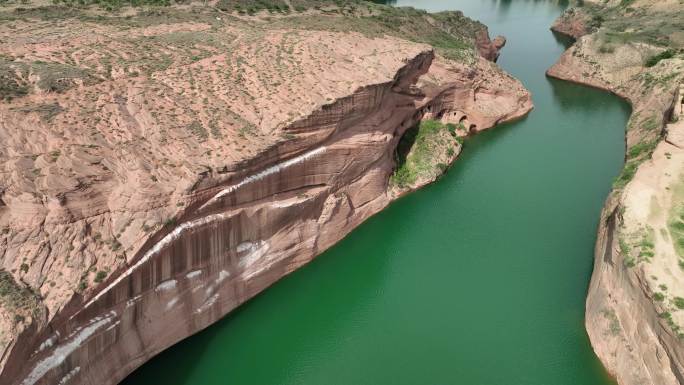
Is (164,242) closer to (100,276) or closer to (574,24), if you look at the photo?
(100,276)

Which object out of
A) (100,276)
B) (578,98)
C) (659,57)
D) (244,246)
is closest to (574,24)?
(659,57)

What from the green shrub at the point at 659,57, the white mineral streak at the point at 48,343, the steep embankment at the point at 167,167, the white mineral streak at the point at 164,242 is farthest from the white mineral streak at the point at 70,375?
the green shrub at the point at 659,57

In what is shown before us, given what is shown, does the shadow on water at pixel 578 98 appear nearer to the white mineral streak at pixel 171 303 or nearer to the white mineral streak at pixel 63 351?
the white mineral streak at pixel 171 303

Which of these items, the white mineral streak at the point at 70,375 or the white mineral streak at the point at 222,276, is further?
the white mineral streak at the point at 222,276

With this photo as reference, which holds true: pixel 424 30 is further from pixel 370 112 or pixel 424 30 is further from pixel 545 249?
pixel 545 249

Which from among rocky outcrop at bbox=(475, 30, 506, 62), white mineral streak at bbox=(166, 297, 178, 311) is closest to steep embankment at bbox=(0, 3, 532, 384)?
white mineral streak at bbox=(166, 297, 178, 311)

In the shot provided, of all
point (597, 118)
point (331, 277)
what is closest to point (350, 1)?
point (597, 118)
